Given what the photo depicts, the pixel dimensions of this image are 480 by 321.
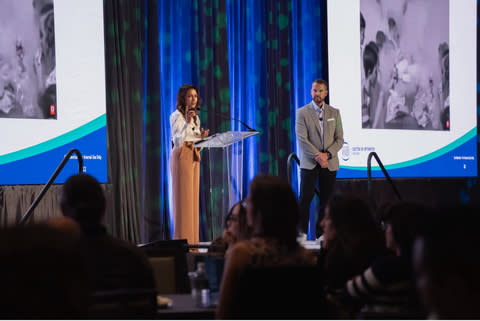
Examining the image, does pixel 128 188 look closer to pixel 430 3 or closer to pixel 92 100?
pixel 92 100

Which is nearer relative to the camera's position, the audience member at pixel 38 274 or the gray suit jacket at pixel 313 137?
the audience member at pixel 38 274

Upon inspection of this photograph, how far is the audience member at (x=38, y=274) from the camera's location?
2.89ft

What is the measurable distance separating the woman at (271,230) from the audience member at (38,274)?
115cm

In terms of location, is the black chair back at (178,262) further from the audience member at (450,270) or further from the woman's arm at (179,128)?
the woman's arm at (179,128)

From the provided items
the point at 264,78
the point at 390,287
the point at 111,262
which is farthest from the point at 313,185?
the point at 111,262

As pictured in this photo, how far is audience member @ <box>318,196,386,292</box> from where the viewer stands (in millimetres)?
2555

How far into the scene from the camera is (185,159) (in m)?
5.60

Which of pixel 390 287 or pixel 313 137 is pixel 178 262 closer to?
pixel 390 287

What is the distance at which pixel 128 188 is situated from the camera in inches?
259

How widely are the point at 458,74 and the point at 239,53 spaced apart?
320 cm

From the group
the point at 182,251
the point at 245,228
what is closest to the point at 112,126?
the point at 182,251

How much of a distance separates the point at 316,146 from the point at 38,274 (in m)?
5.46

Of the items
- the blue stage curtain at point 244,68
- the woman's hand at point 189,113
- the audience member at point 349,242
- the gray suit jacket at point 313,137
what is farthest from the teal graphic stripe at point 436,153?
the audience member at point 349,242

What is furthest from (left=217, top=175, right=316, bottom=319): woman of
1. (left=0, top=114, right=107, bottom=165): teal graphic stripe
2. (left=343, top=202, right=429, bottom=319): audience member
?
(left=0, top=114, right=107, bottom=165): teal graphic stripe
